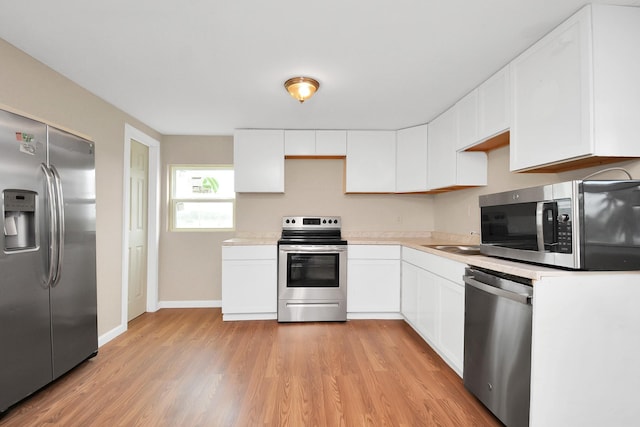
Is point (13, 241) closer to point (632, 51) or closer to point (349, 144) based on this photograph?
point (349, 144)

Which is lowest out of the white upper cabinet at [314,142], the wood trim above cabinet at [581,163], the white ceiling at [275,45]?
the wood trim above cabinet at [581,163]

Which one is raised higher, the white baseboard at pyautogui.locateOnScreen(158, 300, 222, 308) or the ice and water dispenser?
the ice and water dispenser

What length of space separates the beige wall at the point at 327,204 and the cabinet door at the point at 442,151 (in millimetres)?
791

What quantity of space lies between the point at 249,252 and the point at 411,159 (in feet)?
7.19

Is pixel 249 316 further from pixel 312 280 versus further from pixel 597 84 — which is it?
pixel 597 84

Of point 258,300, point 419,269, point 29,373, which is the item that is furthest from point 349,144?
point 29,373

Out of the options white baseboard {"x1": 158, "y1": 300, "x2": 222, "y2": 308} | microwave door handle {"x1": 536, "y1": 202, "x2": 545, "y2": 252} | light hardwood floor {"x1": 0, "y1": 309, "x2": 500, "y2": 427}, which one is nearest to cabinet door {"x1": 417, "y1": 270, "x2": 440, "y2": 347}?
light hardwood floor {"x1": 0, "y1": 309, "x2": 500, "y2": 427}

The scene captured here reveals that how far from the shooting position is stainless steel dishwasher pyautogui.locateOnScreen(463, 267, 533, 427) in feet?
5.46

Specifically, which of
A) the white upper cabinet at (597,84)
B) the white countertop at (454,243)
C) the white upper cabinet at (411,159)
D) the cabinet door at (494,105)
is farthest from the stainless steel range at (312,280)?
the white upper cabinet at (597,84)

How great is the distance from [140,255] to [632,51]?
4.71 metres

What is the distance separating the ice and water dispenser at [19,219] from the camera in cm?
194

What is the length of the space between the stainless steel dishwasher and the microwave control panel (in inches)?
9.1

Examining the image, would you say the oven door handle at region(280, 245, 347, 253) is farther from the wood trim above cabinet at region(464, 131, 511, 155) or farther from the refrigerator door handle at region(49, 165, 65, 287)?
the refrigerator door handle at region(49, 165, 65, 287)

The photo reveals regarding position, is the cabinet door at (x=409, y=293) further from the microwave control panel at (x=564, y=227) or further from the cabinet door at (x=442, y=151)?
the microwave control panel at (x=564, y=227)
